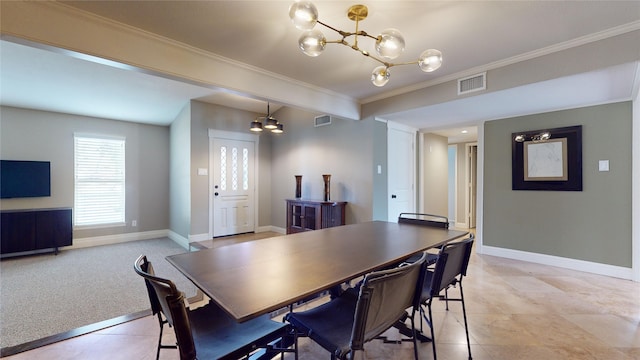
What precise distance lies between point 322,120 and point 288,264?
4023 mm

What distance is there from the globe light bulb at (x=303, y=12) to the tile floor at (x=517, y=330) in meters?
2.12

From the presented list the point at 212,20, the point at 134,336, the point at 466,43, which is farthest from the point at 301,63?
the point at 134,336

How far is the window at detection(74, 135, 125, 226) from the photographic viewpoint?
16.5 feet

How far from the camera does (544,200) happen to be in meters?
3.76

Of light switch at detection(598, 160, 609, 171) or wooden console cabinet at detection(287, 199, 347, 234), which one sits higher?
light switch at detection(598, 160, 609, 171)

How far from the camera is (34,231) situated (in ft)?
14.0

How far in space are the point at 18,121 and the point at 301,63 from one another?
507 cm

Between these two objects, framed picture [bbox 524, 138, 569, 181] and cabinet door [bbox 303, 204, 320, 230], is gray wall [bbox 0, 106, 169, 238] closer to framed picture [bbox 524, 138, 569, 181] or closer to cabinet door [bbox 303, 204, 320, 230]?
cabinet door [bbox 303, 204, 320, 230]

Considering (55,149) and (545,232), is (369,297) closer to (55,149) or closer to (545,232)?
(545,232)

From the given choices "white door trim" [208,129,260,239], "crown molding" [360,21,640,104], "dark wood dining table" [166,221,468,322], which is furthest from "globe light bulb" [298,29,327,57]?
"white door trim" [208,129,260,239]

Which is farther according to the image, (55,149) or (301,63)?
(55,149)

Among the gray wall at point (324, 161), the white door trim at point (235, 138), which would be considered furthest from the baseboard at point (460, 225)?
the white door trim at point (235, 138)

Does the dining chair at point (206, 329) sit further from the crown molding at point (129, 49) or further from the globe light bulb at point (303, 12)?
the crown molding at point (129, 49)

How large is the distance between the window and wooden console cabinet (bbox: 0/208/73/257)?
0.51 m
